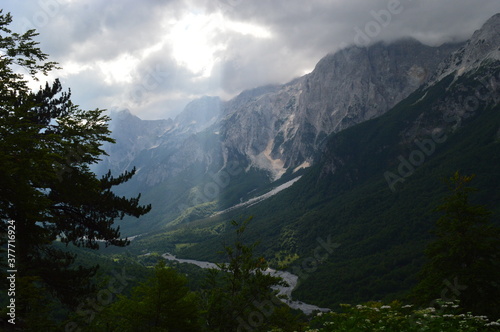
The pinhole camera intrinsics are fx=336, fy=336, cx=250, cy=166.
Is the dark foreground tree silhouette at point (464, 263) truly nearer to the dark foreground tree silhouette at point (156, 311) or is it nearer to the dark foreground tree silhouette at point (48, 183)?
the dark foreground tree silhouette at point (156, 311)

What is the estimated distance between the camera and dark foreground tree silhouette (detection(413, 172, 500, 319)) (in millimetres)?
22266

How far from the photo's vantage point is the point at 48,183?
1709 cm

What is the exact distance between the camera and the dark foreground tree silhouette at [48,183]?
12.4m

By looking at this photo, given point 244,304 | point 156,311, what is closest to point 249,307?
point 244,304

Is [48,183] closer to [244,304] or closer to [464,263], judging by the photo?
[244,304]

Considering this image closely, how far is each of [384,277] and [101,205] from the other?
18300cm

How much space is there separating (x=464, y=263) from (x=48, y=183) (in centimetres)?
2739

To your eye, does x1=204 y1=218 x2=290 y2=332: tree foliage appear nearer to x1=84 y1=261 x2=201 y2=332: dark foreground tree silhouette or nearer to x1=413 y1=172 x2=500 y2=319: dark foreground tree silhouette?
x1=84 y1=261 x2=201 y2=332: dark foreground tree silhouette

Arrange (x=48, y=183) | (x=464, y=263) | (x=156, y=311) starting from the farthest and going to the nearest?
(x=464, y=263) → (x=156, y=311) → (x=48, y=183)

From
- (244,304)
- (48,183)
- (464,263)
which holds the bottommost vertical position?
(464,263)

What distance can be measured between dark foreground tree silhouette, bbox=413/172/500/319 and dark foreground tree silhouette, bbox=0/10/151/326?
21.8m

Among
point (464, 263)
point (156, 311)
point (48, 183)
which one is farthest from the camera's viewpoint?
point (464, 263)

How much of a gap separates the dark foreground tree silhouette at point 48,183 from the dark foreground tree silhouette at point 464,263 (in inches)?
858

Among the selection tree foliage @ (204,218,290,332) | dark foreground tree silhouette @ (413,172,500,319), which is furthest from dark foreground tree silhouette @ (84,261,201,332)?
dark foreground tree silhouette @ (413,172,500,319)
